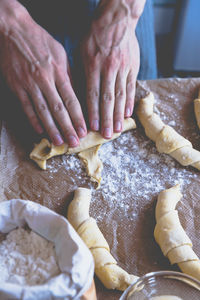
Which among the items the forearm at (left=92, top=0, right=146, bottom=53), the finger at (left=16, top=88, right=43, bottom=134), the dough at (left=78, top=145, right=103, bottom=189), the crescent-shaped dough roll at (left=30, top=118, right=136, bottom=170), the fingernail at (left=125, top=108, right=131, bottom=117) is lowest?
the dough at (left=78, top=145, right=103, bottom=189)

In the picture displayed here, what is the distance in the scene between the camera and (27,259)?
836 mm

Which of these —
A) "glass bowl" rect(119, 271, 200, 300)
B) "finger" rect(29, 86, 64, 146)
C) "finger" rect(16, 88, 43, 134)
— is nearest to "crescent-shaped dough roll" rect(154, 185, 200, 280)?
"glass bowl" rect(119, 271, 200, 300)

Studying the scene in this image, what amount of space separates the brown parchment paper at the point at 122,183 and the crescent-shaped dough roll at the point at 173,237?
4 cm

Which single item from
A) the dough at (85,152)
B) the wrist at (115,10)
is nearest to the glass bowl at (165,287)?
the dough at (85,152)

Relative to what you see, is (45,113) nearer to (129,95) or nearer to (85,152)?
(85,152)

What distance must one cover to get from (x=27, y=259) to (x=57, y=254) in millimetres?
76

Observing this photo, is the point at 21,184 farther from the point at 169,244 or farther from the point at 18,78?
the point at 169,244

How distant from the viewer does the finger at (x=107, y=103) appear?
4.62 feet

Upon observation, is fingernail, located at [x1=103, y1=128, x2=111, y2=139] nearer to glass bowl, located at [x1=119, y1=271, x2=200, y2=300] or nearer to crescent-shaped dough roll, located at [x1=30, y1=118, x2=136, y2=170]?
crescent-shaped dough roll, located at [x1=30, y1=118, x2=136, y2=170]

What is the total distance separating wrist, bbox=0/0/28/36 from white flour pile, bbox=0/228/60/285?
0.91m

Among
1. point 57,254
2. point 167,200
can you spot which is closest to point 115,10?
point 167,200

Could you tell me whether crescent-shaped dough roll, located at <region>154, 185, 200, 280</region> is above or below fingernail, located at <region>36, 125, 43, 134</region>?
below

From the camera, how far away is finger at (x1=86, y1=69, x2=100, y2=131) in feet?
4.63

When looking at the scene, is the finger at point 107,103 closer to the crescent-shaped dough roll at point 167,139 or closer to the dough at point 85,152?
the dough at point 85,152
